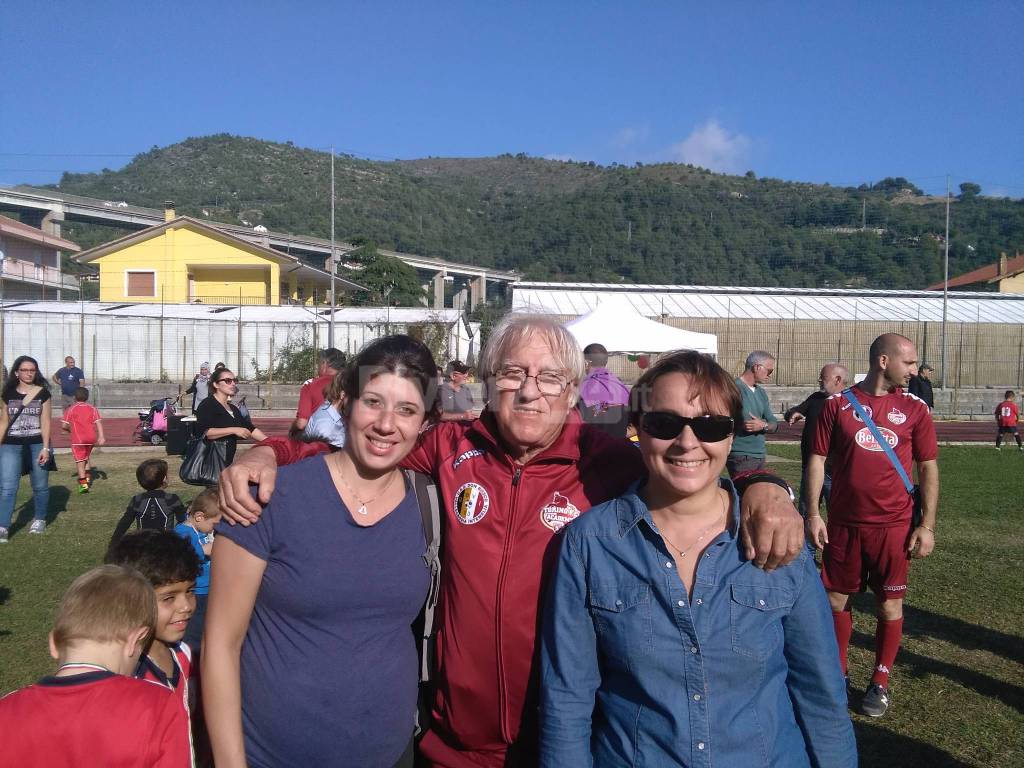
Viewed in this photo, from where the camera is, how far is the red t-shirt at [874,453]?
488 cm

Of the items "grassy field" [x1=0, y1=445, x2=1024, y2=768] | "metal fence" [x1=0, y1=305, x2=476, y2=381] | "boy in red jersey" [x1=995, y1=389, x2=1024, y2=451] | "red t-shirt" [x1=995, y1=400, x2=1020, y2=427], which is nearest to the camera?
"grassy field" [x1=0, y1=445, x2=1024, y2=768]

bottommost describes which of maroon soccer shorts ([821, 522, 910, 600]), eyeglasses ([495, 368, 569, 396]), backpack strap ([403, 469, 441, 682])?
maroon soccer shorts ([821, 522, 910, 600])

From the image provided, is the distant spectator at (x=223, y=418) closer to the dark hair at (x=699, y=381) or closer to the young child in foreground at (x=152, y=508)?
the young child in foreground at (x=152, y=508)

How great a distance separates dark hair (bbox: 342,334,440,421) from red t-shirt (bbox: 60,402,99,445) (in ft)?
35.1

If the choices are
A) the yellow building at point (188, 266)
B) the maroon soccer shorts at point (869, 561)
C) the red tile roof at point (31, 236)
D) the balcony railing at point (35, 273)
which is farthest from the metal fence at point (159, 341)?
the maroon soccer shorts at point (869, 561)

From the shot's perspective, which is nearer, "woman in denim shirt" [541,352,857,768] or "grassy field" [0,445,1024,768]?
"woman in denim shirt" [541,352,857,768]

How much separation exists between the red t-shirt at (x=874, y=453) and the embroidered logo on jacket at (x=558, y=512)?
3.34m

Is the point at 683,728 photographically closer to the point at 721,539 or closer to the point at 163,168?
the point at 721,539

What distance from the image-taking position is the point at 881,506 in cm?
486

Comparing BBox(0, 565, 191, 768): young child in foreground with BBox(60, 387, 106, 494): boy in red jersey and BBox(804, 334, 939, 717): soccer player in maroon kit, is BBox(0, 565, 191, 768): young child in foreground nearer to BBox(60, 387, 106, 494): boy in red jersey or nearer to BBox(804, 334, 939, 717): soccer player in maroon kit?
BBox(804, 334, 939, 717): soccer player in maroon kit

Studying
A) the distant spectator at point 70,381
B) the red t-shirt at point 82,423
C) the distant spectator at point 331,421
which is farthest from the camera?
the distant spectator at point 70,381

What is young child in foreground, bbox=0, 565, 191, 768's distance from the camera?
6.65 ft

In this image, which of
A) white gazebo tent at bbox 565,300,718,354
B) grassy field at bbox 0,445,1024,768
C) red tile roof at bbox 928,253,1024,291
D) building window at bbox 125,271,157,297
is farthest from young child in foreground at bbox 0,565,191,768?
red tile roof at bbox 928,253,1024,291

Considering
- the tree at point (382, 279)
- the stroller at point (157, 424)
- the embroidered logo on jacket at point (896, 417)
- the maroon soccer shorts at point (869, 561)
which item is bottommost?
the stroller at point (157, 424)
